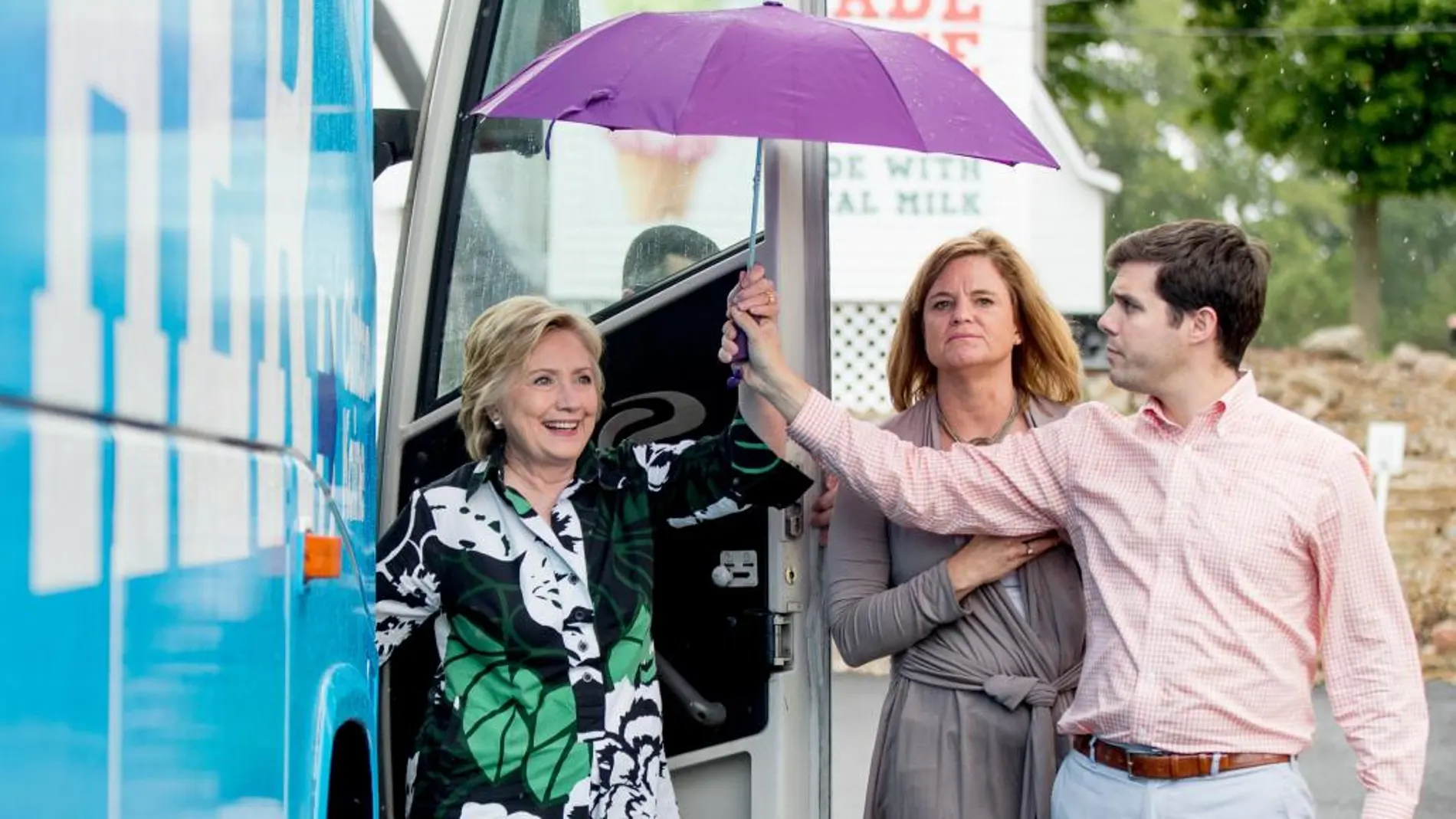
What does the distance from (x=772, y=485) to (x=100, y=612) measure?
2.12m

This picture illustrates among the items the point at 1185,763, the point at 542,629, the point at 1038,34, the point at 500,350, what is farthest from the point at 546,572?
the point at 1038,34

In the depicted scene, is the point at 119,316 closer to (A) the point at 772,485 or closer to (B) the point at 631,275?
(A) the point at 772,485

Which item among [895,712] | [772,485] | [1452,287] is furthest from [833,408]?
[1452,287]

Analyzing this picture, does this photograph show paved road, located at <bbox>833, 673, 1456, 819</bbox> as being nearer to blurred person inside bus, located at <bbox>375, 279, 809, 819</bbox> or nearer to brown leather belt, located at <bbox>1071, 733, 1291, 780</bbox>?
blurred person inside bus, located at <bbox>375, 279, 809, 819</bbox>

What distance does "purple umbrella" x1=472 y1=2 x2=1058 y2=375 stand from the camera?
310 centimetres

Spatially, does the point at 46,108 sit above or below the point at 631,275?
below

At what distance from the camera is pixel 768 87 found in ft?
10.3

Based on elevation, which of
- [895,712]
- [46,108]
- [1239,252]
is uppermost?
[1239,252]

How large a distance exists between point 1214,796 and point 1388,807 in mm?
258

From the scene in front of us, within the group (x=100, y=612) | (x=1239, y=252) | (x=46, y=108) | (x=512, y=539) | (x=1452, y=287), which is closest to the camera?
(x=46, y=108)

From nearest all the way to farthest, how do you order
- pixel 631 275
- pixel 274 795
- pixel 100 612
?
pixel 100 612
pixel 274 795
pixel 631 275

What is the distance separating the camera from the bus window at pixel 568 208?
4.02m

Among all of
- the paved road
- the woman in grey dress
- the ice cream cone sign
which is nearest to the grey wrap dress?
the woman in grey dress

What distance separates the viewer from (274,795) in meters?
2.05
